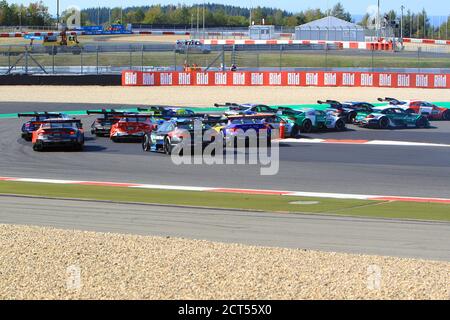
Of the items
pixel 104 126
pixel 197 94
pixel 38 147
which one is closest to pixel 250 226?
pixel 38 147

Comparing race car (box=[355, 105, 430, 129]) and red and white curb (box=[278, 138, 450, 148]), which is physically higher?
race car (box=[355, 105, 430, 129])

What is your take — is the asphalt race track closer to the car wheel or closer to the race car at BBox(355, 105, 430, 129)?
the car wheel

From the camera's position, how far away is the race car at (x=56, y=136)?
3338 centimetres

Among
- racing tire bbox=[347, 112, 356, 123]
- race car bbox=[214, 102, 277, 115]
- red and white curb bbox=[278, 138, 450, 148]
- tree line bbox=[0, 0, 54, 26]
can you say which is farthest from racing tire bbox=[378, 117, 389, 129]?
tree line bbox=[0, 0, 54, 26]

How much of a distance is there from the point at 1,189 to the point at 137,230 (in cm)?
785

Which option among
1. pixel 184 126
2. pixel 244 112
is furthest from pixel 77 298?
pixel 244 112

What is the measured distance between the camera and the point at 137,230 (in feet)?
57.7

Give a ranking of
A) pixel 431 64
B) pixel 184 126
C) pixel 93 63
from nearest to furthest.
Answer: pixel 184 126, pixel 431 64, pixel 93 63

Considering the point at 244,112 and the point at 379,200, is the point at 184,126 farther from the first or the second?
the point at 379,200

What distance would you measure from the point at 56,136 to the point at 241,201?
523 inches

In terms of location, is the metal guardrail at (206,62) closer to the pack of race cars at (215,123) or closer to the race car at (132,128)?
the pack of race cars at (215,123)

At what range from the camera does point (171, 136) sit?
106ft

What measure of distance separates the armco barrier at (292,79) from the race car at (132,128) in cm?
2850

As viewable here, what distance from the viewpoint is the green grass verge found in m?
20.1
